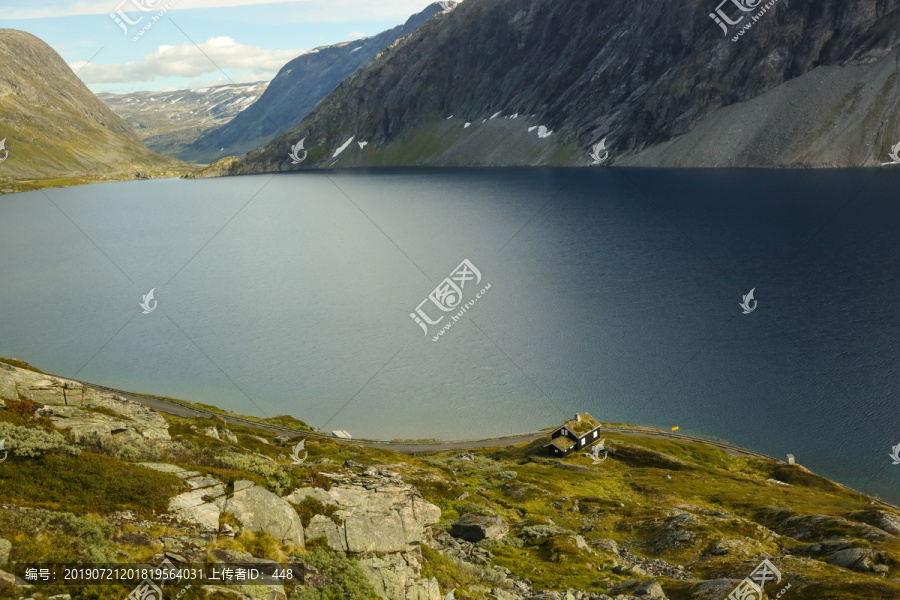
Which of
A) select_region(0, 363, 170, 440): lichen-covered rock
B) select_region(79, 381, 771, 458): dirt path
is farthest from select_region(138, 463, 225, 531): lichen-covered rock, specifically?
select_region(79, 381, 771, 458): dirt path

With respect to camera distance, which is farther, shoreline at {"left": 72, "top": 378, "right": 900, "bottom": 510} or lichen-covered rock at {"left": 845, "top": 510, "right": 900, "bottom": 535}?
shoreline at {"left": 72, "top": 378, "right": 900, "bottom": 510}

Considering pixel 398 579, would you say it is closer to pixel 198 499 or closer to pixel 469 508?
pixel 198 499

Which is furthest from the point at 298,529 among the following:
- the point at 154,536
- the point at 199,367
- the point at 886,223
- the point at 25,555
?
the point at 886,223

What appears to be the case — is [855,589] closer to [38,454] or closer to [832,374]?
[38,454]

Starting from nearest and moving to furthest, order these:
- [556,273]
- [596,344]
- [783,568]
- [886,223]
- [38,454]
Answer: [38,454] < [783,568] < [596,344] < [556,273] < [886,223]

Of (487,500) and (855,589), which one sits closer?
(855,589)

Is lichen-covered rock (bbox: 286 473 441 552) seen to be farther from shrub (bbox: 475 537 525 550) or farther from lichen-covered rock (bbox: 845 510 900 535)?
lichen-covered rock (bbox: 845 510 900 535)
